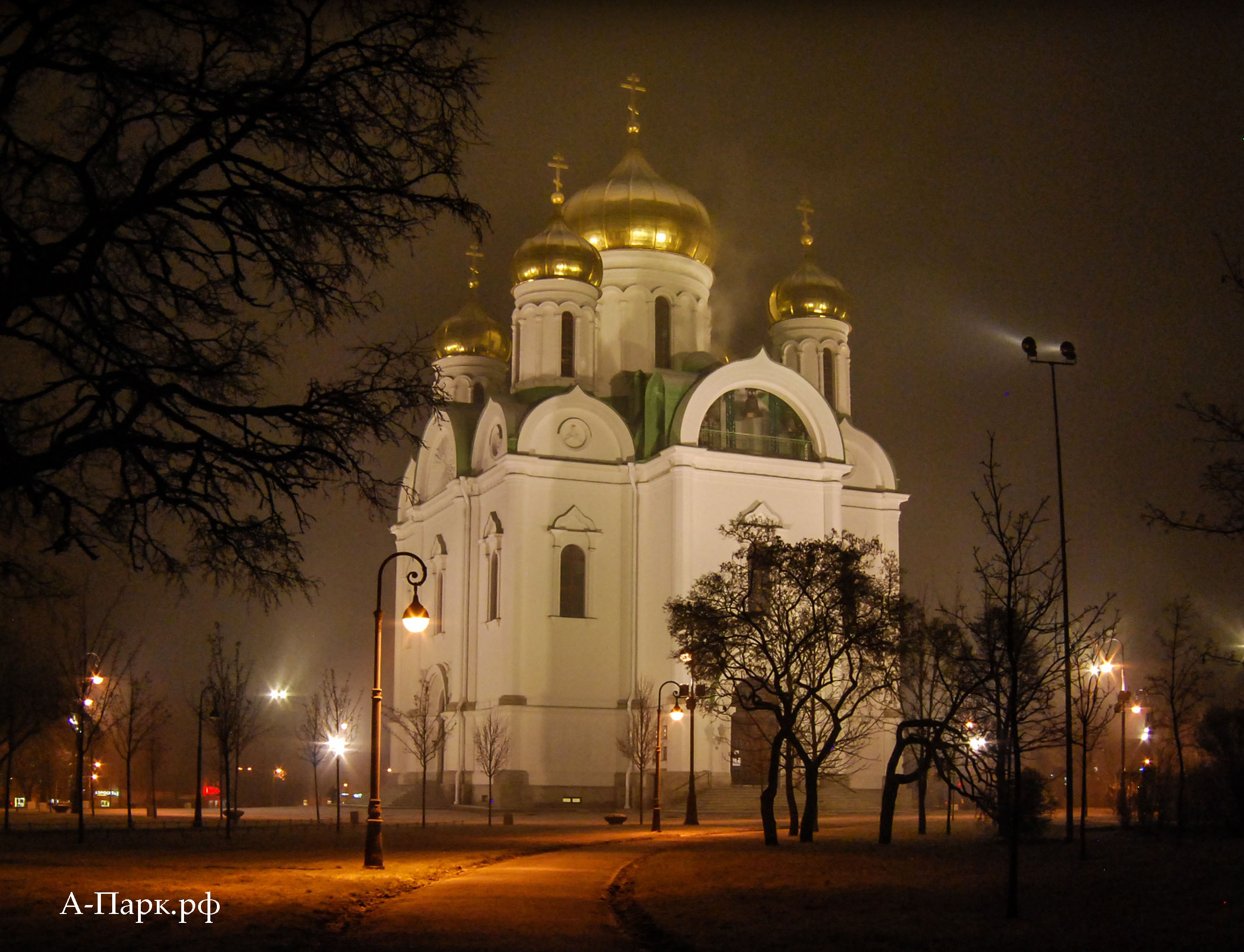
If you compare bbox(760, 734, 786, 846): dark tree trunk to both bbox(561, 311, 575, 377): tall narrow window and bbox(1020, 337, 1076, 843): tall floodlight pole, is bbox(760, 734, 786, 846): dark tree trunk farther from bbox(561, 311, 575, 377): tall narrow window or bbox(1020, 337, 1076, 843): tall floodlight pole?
bbox(561, 311, 575, 377): tall narrow window

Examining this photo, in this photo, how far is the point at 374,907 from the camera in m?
15.2

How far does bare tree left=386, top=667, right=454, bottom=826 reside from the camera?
47.1 m

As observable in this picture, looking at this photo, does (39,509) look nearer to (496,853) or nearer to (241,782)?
(496,853)

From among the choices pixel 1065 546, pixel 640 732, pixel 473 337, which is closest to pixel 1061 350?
pixel 1065 546

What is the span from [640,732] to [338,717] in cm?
952

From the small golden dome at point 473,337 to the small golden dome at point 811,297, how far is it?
11497 millimetres

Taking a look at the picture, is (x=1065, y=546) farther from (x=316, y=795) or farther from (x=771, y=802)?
(x=316, y=795)

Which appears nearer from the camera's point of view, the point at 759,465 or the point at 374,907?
the point at 374,907

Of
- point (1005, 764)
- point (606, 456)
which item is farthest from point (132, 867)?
point (606, 456)

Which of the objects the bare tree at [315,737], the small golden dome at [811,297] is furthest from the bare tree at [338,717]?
the small golden dome at [811,297]

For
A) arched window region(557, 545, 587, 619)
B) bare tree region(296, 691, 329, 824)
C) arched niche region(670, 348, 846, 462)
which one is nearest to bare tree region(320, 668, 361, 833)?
bare tree region(296, 691, 329, 824)

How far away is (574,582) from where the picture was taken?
4600 centimetres

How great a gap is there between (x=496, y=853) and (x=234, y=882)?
7.77 meters

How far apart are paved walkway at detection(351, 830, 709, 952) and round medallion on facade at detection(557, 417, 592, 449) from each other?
26570mm
